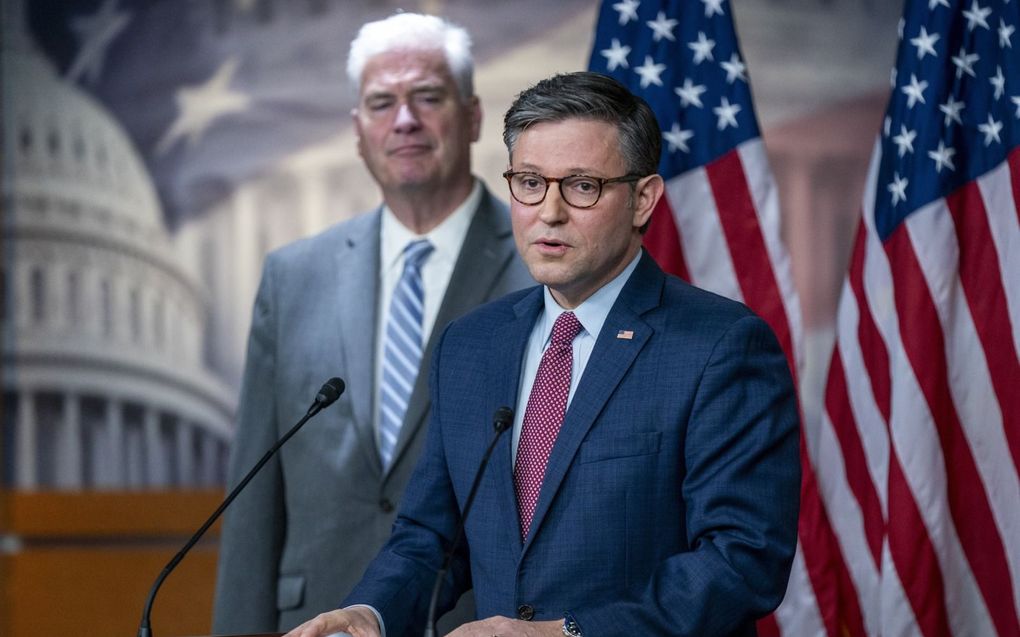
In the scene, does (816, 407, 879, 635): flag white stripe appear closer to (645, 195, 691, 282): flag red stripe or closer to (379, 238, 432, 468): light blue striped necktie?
(645, 195, 691, 282): flag red stripe

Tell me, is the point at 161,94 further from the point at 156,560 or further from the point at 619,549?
A: the point at 619,549

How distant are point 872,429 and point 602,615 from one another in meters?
1.51

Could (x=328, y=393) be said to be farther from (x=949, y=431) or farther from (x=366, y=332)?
(x=949, y=431)

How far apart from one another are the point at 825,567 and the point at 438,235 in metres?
1.22

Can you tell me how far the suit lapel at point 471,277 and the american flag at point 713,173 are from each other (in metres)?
0.46

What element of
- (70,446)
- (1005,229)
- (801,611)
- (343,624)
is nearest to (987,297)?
(1005,229)

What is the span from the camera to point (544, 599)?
1.89 m

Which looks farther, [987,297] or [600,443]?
[987,297]

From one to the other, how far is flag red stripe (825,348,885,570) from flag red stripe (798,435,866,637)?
0.09 metres

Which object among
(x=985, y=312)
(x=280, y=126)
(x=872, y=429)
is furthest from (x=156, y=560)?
(x=985, y=312)

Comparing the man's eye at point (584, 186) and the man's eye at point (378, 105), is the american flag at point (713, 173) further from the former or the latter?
the man's eye at point (584, 186)

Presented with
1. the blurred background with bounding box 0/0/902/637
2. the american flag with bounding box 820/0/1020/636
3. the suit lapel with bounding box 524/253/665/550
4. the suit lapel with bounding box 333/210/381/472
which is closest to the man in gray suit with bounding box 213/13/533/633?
the suit lapel with bounding box 333/210/381/472

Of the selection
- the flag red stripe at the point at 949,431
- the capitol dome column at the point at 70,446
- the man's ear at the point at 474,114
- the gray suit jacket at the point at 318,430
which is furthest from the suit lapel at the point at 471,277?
the capitol dome column at the point at 70,446

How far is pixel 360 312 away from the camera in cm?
282
